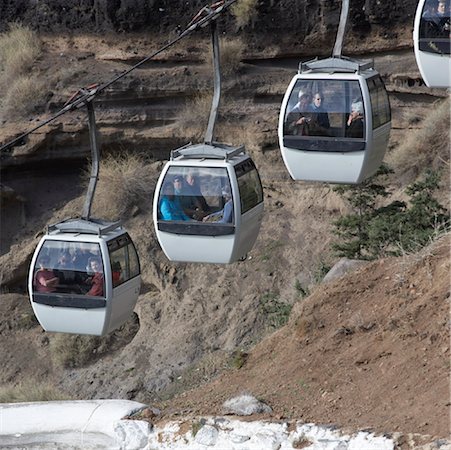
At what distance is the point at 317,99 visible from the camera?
1233 centimetres

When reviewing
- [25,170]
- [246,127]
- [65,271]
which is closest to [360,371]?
[65,271]

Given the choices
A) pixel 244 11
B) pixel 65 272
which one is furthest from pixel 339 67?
pixel 244 11

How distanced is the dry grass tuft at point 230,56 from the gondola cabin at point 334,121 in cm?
1231

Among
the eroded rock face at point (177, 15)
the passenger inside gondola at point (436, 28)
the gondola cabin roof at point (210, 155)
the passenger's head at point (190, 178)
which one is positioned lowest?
the eroded rock face at point (177, 15)

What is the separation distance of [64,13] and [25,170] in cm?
365

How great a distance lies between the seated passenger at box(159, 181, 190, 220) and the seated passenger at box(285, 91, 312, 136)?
1300 mm

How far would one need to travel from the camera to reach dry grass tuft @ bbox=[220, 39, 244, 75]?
24797 mm

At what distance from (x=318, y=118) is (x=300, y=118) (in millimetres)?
224

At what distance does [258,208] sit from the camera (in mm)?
12945

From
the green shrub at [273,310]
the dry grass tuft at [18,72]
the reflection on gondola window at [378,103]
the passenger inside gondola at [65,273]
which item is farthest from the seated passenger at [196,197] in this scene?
the dry grass tuft at [18,72]

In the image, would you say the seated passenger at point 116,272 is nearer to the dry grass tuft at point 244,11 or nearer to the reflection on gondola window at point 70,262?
the reflection on gondola window at point 70,262

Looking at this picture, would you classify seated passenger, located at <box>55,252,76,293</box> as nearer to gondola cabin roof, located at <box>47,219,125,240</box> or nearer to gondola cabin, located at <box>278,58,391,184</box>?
gondola cabin roof, located at <box>47,219,125,240</box>

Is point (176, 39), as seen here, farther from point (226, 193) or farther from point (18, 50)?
point (18, 50)

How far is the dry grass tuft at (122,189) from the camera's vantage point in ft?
80.8
